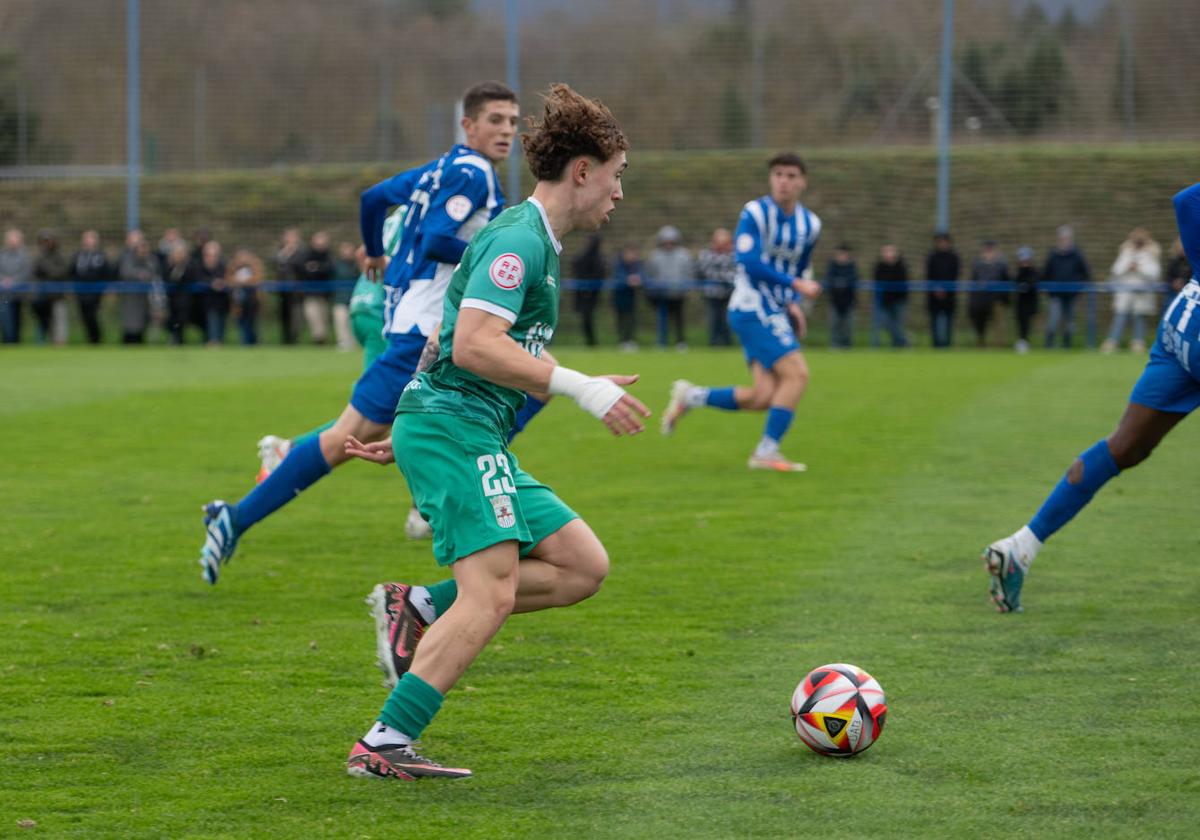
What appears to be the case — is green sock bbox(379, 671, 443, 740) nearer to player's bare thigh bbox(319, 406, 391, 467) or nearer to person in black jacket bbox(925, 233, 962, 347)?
player's bare thigh bbox(319, 406, 391, 467)

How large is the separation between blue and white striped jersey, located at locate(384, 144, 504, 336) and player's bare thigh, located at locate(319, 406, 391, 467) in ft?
1.42

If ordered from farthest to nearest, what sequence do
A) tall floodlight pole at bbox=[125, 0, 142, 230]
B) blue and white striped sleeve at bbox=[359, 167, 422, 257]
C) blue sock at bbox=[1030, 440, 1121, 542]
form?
1. tall floodlight pole at bbox=[125, 0, 142, 230]
2. blue and white striped sleeve at bbox=[359, 167, 422, 257]
3. blue sock at bbox=[1030, 440, 1121, 542]

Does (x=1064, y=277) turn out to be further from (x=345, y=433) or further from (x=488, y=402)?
(x=488, y=402)

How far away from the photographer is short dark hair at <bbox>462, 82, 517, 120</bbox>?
7.39m

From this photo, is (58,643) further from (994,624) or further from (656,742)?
(994,624)

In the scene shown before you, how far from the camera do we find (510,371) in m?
3.99

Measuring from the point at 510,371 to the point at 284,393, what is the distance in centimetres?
1305

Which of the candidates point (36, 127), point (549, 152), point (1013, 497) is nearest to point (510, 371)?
point (549, 152)

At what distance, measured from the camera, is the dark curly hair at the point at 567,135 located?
4.21 m

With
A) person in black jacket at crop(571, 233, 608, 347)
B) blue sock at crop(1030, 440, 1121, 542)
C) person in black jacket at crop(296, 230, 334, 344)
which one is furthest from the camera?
person in black jacket at crop(296, 230, 334, 344)

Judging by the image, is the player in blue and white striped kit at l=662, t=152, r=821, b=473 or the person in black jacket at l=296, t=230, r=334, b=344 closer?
the player in blue and white striped kit at l=662, t=152, r=821, b=473

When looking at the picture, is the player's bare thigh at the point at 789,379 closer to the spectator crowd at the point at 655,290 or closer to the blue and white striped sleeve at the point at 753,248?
the blue and white striped sleeve at the point at 753,248

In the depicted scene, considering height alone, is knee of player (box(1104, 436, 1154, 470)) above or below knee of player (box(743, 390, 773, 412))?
above

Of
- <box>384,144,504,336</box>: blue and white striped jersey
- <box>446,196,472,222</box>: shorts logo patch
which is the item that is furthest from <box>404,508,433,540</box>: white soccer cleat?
<box>446,196,472,222</box>: shorts logo patch
